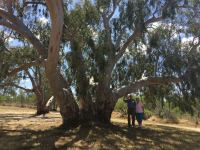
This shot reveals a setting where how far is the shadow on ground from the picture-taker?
51.6ft

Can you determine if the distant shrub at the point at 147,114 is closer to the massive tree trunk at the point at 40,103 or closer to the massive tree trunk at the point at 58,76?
the massive tree trunk at the point at 40,103

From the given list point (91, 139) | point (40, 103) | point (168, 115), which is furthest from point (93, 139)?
point (40, 103)

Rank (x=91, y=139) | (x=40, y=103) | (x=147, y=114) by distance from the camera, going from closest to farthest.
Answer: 1. (x=91, y=139)
2. (x=40, y=103)
3. (x=147, y=114)

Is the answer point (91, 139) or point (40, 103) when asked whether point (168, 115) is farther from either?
point (91, 139)

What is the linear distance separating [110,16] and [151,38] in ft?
8.01

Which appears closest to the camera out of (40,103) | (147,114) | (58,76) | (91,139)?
(91,139)

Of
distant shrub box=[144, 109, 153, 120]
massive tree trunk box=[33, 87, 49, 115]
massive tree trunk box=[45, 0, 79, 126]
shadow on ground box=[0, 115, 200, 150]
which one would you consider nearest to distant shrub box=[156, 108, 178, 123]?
distant shrub box=[144, 109, 153, 120]

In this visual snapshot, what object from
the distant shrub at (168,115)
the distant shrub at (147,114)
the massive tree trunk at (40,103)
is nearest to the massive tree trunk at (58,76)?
the distant shrub at (168,115)

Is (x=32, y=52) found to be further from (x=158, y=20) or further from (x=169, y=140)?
(x=169, y=140)

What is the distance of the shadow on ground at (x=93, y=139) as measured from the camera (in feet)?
51.6

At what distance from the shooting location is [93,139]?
16.7 metres

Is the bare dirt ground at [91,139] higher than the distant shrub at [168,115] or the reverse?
the reverse

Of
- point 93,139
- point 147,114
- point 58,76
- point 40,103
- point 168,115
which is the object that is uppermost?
point 58,76

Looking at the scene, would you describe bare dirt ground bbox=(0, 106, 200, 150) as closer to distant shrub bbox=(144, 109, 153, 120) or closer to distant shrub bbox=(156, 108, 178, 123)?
distant shrub bbox=(156, 108, 178, 123)
